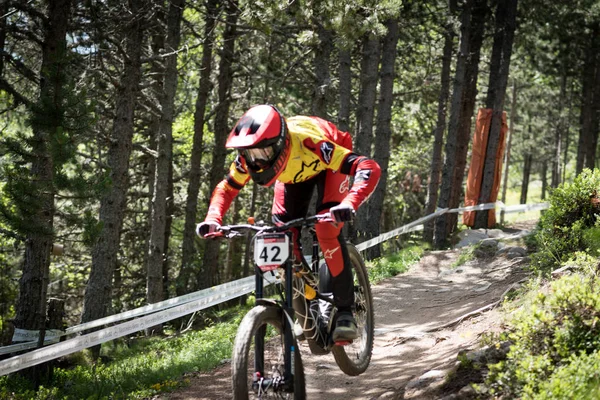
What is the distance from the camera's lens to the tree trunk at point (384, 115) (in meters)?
14.9

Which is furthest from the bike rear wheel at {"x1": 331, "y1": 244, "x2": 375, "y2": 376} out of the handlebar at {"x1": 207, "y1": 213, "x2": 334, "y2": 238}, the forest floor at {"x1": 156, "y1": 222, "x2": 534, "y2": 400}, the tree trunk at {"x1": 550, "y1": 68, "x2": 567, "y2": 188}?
the tree trunk at {"x1": 550, "y1": 68, "x2": 567, "y2": 188}

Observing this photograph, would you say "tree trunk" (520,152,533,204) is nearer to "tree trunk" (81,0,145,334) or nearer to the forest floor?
the forest floor

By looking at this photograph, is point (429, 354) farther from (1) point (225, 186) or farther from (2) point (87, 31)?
(2) point (87, 31)

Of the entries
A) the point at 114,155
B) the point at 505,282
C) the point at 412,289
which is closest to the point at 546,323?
the point at 505,282

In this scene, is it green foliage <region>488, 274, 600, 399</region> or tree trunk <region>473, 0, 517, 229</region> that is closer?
green foliage <region>488, 274, 600, 399</region>

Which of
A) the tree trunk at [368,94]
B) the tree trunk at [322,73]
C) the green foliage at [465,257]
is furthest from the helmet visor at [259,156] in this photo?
the tree trunk at [368,94]

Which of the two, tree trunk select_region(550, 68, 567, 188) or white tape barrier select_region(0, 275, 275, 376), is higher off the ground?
tree trunk select_region(550, 68, 567, 188)

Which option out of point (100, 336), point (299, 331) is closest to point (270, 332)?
point (299, 331)

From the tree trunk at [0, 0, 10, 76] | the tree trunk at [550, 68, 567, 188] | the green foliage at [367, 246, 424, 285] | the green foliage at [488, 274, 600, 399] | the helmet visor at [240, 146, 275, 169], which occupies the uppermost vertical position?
the tree trunk at [550, 68, 567, 188]

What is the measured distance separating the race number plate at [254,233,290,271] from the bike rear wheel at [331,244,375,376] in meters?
1.65

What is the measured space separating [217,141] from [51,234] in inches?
408

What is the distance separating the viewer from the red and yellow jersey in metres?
5.21

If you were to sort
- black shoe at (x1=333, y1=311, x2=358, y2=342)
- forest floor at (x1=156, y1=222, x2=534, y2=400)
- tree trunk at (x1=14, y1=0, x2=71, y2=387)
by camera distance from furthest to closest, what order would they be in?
1. tree trunk at (x1=14, y1=0, x2=71, y2=387)
2. forest floor at (x1=156, y1=222, x2=534, y2=400)
3. black shoe at (x1=333, y1=311, x2=358, y2=342)

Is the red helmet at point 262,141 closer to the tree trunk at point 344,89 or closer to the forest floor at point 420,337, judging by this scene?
the forest floor at point 420,337
